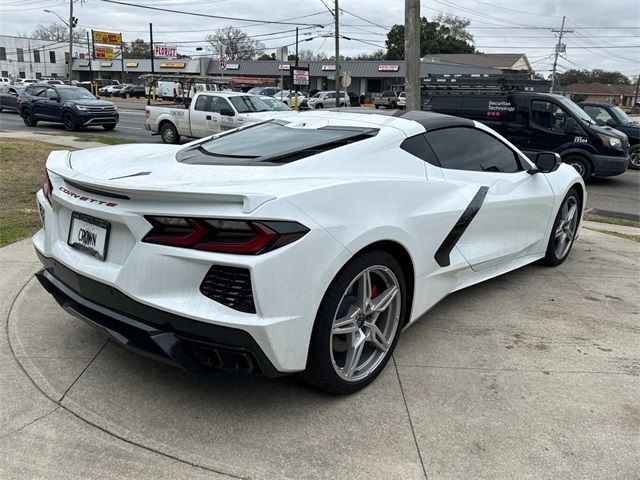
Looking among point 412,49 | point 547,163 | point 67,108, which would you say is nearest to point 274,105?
point 412,49

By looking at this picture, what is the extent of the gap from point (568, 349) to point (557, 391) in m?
0.62

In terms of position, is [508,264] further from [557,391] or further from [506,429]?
[506,429]

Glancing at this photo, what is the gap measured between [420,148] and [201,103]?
1354 centimetres

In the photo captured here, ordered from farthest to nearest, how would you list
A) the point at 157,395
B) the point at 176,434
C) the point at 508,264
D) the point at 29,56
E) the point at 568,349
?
the point at 29,56 → the point at 508,264 → the point at 568,349 → the point at 157,395 → the point at 176,434

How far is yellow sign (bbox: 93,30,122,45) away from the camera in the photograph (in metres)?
83.5

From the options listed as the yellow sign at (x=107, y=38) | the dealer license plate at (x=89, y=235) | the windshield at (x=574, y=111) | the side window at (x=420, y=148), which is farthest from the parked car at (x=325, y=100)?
the yellow sign at (x=107, y=38)

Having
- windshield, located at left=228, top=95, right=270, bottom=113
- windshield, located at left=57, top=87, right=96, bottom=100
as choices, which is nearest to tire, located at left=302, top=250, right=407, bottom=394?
windshield, located at left=228, top=95, right=270, bottom=113

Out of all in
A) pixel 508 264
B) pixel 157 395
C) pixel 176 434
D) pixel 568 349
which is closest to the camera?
pixel 176 434

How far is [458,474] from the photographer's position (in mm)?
2381

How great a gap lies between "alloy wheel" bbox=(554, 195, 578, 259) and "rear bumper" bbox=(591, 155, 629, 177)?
738 cm

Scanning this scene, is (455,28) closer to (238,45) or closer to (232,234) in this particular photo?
(238,45)

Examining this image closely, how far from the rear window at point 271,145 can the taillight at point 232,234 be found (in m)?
0.69

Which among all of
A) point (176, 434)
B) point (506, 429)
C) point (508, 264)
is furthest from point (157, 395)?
point (508, 264)

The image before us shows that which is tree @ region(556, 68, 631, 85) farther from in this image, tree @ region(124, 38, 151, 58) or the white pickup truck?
the white pickup truck
